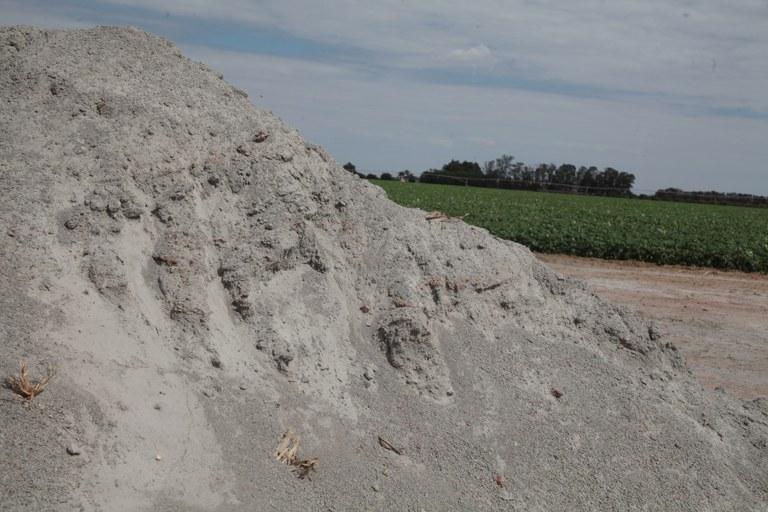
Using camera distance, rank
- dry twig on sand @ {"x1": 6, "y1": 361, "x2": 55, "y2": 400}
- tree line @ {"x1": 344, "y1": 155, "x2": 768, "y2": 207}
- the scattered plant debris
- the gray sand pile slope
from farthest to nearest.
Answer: tree line @ {"x1": 344, "y1": 155, "x2": 768, "y2": 207}
the scattered plant debris
the gray sand pile slope
dry twig on sand @ {"x1": 6, "y1": 361, "x2": 55, "y2": 400}

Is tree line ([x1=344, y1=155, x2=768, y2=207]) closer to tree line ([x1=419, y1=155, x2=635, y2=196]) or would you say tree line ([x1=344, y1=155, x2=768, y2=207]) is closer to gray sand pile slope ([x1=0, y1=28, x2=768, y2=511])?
tree line ([x1=419, y1=155, x2=635, y2=196])

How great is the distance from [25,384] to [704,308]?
456 inches

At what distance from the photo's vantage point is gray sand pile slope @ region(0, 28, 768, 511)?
448 centimetres

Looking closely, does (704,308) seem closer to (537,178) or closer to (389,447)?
(389,447)

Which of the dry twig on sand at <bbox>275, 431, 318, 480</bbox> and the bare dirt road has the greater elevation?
the bare dirt road

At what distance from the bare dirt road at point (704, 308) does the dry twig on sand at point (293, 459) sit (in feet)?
19.5

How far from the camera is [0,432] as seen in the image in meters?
4.03

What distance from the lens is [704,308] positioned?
43.3 feet

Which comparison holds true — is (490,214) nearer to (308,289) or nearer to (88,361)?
(308,289)

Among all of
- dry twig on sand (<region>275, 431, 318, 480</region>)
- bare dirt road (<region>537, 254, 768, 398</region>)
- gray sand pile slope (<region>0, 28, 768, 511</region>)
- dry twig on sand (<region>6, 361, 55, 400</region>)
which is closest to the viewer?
dry twig on sand (<region>6, 361, 55, 400</region>)

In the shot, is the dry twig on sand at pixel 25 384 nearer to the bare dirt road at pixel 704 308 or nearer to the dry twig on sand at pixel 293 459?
the dry twig on sand at pixel 293 459

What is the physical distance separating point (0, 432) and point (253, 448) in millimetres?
1388

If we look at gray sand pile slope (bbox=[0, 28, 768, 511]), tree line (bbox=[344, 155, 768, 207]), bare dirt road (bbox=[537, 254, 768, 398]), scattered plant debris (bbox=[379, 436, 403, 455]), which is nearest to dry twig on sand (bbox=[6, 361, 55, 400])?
gray sand pile slope (bbox=[0, 28, 768, 511])

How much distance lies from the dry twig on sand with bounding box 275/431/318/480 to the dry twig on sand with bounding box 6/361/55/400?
1.39 meters
